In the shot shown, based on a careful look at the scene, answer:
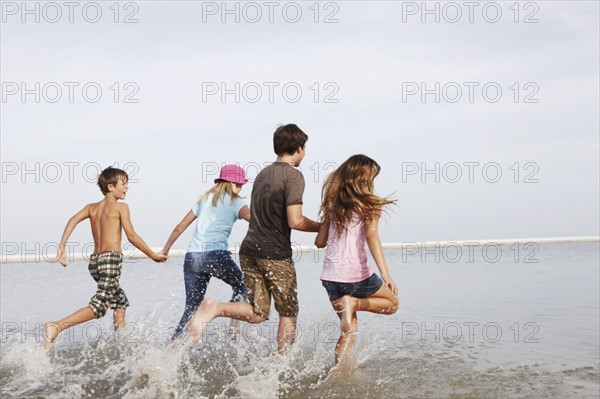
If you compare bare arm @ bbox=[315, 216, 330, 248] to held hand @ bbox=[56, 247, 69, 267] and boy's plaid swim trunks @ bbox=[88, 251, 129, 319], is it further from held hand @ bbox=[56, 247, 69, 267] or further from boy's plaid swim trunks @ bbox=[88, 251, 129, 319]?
held hand @ bbox=[56, 247, 69, 267]

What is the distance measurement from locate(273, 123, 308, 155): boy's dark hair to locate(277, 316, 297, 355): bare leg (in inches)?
56.9

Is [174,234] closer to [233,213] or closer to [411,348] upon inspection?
[233,213]

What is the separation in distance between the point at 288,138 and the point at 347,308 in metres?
1.49

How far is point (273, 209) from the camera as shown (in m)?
5.26

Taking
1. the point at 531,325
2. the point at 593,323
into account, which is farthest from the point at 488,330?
the point at 593,323

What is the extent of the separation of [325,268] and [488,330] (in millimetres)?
3666

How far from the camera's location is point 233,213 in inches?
245

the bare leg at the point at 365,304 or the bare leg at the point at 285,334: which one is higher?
the bare leg at the point at 365,304

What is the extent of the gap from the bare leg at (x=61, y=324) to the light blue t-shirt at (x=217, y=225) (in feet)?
4.05

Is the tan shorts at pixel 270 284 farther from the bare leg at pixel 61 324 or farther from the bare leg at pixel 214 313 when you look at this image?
the bare leg at pixel 61 324

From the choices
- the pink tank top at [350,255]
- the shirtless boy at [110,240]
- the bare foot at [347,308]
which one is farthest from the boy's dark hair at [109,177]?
the bare foot at [347,308]

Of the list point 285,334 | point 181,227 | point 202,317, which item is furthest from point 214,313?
point 181,227

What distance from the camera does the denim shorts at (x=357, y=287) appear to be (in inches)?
205

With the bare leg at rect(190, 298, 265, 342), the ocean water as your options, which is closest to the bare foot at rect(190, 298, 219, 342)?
the bare leg at rect(190, 298, 265, 342)
